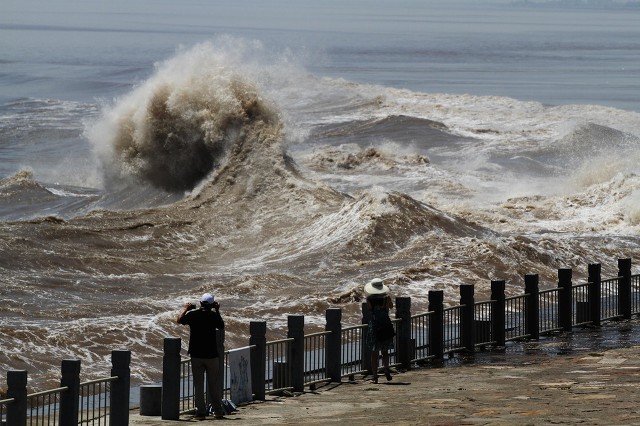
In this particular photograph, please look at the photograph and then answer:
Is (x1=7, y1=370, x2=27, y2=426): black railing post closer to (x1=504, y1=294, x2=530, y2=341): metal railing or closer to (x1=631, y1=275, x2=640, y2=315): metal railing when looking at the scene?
(x1=504, y1=294, x2=530, y2=341): metal railing

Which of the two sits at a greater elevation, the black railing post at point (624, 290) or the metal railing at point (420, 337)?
the black railing post at point (624, 290)

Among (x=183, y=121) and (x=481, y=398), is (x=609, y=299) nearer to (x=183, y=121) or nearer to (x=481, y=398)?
(x=481, y=398)

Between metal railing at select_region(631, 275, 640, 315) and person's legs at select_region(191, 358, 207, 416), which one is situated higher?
metal railing at select_region(631, 275, 640, 315)

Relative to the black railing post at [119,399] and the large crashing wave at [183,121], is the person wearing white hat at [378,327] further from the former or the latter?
the large crashing wave at [183,121]

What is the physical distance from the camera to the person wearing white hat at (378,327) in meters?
16.5

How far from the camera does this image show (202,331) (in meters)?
14.2

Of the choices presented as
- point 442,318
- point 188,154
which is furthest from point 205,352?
point 188,154

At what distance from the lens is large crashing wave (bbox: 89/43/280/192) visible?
43.4 m

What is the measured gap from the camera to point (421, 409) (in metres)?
14.2

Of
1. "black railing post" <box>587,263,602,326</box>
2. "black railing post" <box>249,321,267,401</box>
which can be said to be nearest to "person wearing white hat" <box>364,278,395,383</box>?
"black railing post" <box>249,321,267,401</box>

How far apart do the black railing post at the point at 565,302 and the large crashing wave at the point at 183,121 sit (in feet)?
72.7

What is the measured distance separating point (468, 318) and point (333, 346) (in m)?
3.07

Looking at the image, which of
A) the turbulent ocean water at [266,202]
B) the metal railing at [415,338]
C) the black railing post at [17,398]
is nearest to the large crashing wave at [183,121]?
the turbulent ocean water at [266,202]

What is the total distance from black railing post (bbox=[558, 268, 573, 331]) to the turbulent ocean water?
4440 millimetres
